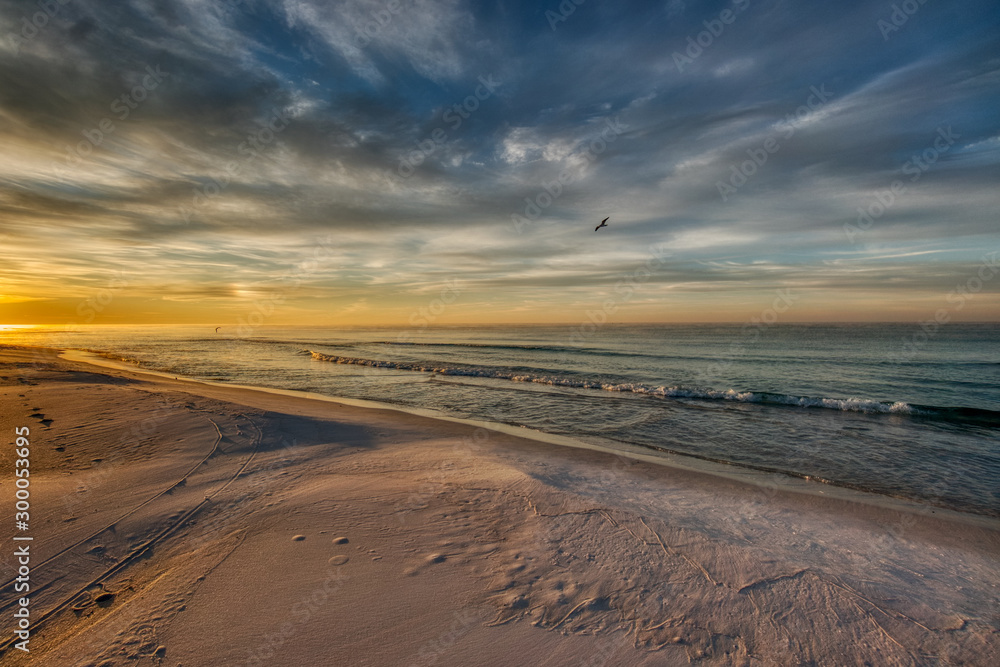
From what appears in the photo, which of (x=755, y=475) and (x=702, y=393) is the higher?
(x=702, y=393)

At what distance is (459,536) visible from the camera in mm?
5023

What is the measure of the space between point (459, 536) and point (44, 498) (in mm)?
5727

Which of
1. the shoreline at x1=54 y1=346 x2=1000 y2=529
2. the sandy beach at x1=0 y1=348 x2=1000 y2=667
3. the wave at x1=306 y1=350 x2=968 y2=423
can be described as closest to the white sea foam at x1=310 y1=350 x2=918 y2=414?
the wave at x1=306 y1=350 x2=968 y2=423

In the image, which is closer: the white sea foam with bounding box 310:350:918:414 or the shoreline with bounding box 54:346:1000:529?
the shoreline with bounding box 54:346:1000:529

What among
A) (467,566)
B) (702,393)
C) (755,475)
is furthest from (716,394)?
(467,566)

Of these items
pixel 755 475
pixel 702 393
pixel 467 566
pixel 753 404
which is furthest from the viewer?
pixel 702 393

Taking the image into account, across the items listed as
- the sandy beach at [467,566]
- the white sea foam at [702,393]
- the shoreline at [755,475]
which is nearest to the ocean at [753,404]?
the white sea foam at [702,393]

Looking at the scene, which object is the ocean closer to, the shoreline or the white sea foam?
the white sea foam

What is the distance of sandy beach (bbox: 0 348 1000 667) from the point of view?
3348mm

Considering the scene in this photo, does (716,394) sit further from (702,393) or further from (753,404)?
(753,404)

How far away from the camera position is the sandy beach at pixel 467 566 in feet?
11.0

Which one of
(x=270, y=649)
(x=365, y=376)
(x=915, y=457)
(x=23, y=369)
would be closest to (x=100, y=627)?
(x=270, y=649)

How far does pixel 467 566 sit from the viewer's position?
14.4ft

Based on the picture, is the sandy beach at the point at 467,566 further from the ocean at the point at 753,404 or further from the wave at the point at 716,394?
the wave at the point at 716,394
